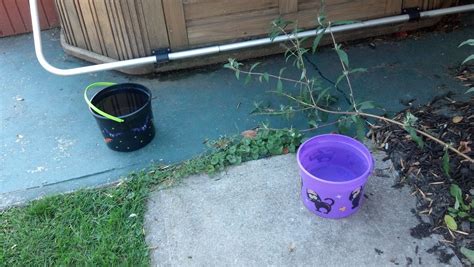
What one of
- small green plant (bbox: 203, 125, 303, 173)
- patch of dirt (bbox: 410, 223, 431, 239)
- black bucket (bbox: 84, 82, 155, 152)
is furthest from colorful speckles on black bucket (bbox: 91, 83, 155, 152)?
patch of dirt (bbox: 410, 223, 431, 239)

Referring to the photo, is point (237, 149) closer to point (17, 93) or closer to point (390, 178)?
point (390, 178)

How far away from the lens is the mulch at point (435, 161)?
1.87 m

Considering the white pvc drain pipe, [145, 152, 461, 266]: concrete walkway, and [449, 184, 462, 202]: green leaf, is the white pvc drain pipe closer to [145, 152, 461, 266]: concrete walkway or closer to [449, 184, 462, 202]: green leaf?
[145, 152, 461, 266]: concrete walkway

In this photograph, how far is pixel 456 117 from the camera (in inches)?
92.0

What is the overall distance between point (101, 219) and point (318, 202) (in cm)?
97

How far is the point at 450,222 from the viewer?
6.12ft

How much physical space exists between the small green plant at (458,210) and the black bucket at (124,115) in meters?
1.48

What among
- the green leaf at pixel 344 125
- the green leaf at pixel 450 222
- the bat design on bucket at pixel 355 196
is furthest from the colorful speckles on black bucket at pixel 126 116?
the green leaf at pixel 450 222

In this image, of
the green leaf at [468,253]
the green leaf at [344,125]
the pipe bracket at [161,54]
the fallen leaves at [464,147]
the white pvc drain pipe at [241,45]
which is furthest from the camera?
the pipe bracket at [161,54]

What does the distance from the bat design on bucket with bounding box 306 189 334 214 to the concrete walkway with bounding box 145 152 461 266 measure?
0.07 m

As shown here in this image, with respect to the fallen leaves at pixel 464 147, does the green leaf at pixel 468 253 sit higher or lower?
lower

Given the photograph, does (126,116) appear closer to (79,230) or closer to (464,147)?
(79,230)

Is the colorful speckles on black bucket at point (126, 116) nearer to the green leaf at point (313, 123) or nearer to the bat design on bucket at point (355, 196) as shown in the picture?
the green leaf at point (313, 123)

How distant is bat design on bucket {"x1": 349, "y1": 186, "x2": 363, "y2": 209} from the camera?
1.83m
